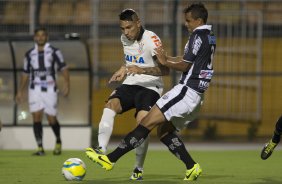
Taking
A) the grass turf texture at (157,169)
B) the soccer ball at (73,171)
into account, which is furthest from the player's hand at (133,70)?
the grass turf texture at (157,169)

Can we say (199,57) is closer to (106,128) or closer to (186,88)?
(186,88)

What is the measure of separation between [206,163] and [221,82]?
316 inches

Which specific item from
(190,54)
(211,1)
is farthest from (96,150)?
(211,1)

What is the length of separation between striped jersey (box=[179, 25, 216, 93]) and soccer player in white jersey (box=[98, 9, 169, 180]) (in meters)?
0.46

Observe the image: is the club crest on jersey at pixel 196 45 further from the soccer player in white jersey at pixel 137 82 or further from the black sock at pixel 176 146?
the black sock at pixel 176 146

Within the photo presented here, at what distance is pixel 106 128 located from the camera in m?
10.8

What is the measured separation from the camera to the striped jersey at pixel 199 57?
A: 34.1 ft

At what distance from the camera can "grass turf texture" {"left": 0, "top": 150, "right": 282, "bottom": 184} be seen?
449 inches

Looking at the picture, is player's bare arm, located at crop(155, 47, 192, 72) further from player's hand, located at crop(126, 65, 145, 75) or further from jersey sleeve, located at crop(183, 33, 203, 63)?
player's hand, located at crop(126, 65, 145, 75)

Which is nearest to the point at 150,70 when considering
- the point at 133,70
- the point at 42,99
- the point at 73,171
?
the point at 133,70

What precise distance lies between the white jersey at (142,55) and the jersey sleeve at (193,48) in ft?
2.70

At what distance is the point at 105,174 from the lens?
487 inches

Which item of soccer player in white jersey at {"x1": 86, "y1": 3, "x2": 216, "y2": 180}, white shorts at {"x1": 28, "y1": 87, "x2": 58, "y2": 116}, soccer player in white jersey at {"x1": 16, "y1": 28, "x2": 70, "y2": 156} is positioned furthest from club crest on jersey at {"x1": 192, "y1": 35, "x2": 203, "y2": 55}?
white shorts at {"x1": 28, "y1": 87, "x2": 58, "y2": 116}

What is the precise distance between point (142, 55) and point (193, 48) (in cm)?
101
